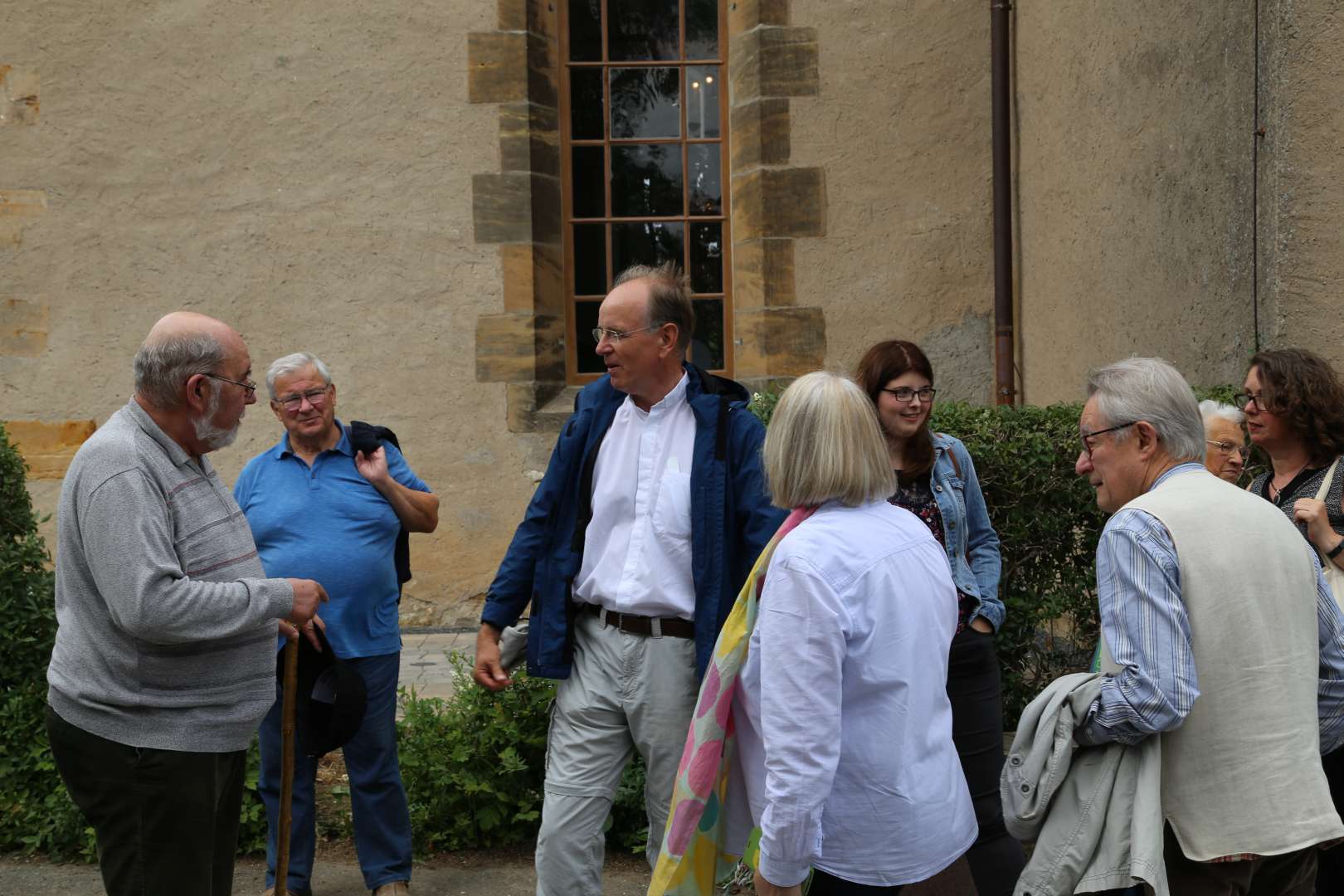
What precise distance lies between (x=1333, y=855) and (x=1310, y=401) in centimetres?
120

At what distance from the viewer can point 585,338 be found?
827 cm

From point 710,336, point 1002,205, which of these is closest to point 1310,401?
point 1002,205

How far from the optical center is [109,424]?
9.11ft

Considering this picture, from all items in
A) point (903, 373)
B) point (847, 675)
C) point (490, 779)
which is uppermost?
point (903, 373)

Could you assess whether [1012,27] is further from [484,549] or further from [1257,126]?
[484,549]

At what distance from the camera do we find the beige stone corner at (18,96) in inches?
301

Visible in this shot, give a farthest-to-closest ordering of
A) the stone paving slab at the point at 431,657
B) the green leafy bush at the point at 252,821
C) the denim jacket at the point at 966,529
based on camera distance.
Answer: the stone paving slab at the point at 431,657 → the green leafy bush at the point at 252,821 → the denim jacket at the point at 966,529

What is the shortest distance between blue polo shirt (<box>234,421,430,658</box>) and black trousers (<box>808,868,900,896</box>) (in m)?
1.97

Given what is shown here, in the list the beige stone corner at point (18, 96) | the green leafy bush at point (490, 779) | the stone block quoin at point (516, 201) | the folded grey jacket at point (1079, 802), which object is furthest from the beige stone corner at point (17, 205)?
the folded grey jacket at point (1079, 802)

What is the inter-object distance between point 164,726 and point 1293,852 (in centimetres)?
233

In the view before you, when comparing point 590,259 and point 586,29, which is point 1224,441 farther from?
point 586,29

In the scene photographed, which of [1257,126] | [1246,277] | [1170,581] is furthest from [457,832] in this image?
[1257,126]

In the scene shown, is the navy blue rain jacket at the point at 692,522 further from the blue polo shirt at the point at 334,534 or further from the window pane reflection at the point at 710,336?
the window pane reflection at the point at 710,336

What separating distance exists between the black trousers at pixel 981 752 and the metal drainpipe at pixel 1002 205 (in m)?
4.28
